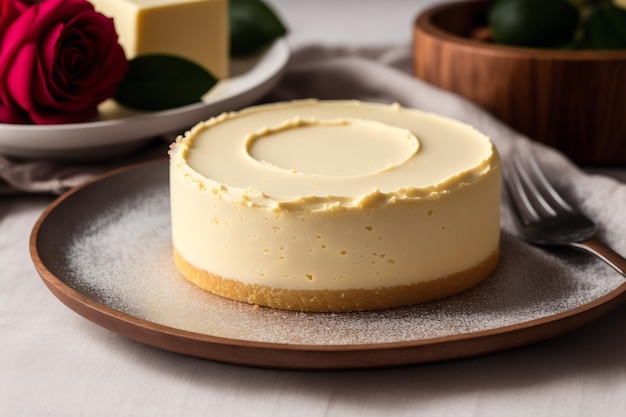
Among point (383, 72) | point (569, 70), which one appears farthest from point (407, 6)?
point (569, 70)

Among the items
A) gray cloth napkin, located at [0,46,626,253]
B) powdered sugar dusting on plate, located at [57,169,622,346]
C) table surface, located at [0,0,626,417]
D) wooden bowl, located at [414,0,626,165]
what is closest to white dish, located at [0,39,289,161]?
gray cloth napkin, located at [0,46,626,253]

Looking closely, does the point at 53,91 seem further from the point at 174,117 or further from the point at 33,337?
the point at 33,337

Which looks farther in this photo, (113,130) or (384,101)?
(384,101)

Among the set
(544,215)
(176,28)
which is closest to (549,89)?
(544,215)

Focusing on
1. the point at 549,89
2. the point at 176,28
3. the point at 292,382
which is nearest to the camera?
the point at 292,382

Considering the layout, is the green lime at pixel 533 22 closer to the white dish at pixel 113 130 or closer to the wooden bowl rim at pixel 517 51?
the wooden bowl rim at pixel 517 51

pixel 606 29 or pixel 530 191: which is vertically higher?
pixel 606 29

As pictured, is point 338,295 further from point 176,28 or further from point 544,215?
point 176,28

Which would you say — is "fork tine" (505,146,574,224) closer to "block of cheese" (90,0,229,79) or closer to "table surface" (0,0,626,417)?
"table surface" (0,0,626,417)
